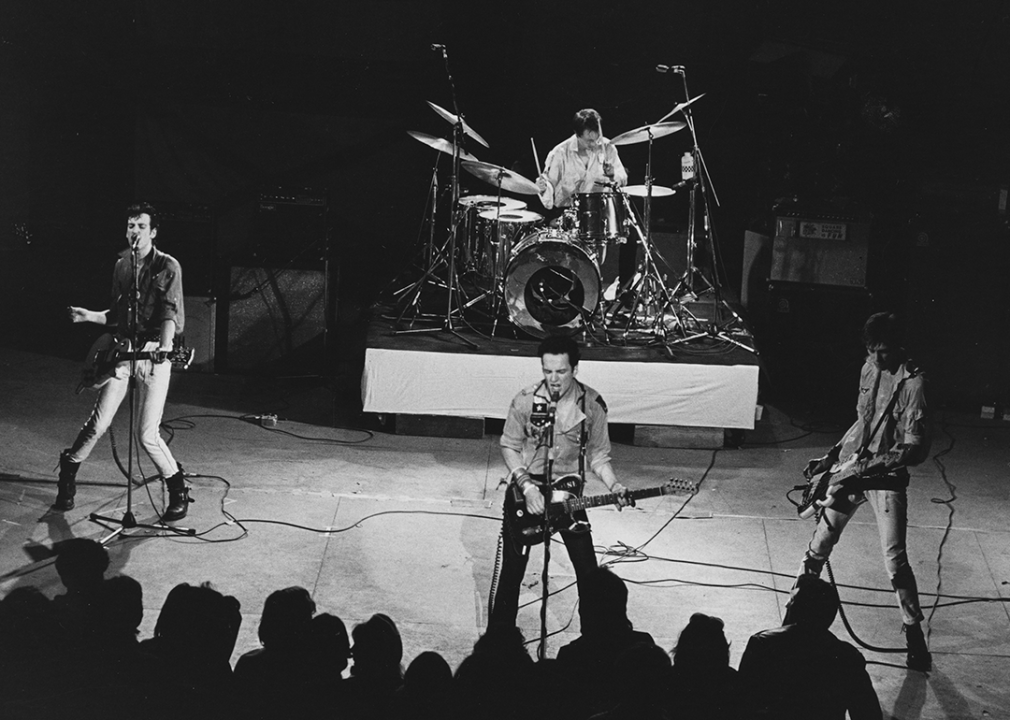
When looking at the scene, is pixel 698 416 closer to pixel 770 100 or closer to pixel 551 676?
pixel 770 100

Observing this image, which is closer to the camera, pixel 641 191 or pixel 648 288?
pixel 641 191

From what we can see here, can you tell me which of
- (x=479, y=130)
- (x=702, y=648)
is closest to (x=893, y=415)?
(x=702, y=648)

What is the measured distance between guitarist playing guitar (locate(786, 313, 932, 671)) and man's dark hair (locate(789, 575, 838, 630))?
1.91m

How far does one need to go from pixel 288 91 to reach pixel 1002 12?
768 cm

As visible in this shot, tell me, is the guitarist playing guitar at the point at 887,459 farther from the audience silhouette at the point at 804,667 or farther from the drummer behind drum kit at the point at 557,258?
the drummer behind drum kit at the point at 557,258

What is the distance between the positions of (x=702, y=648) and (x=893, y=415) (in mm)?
2689

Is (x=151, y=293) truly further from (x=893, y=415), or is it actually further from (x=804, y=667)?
(x=804, y=667)

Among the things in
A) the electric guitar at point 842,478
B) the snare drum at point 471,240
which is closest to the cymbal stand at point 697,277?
the snare drum at point 471,240

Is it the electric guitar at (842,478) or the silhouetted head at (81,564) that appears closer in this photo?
the silhouetted head at (81,564)

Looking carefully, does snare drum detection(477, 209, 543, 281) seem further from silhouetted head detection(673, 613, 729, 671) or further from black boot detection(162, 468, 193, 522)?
silhouetted head detection(673, 613, 729, 671)

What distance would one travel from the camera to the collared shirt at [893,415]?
20.5 ft

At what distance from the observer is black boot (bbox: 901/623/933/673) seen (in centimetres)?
644

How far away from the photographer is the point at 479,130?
13.6 metres

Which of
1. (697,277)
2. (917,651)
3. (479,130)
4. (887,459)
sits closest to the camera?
(887,459)
